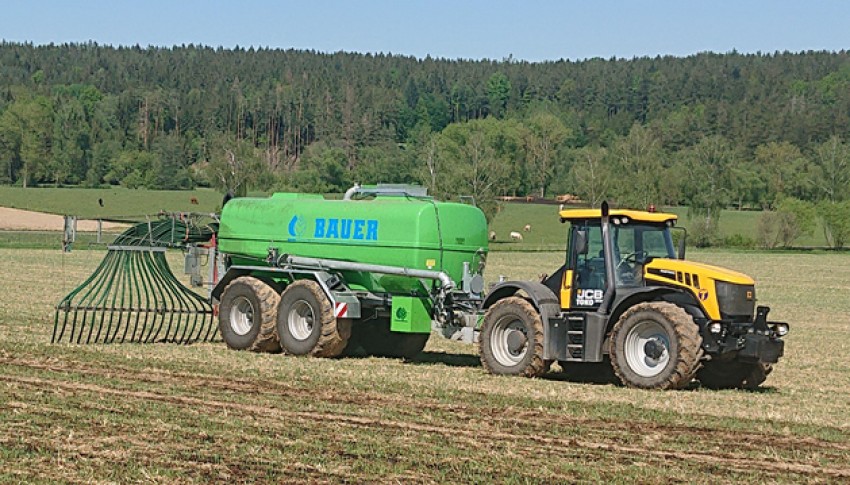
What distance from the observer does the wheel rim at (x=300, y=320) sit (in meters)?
19.5

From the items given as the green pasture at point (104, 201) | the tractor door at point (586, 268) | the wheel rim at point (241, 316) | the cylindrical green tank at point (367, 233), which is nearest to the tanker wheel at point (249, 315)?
the wheel rim at point (241, 316)

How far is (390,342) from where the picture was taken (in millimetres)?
20422

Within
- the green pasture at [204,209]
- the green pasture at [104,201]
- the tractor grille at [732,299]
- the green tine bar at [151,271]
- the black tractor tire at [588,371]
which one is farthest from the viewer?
the green pasture at [104,201]

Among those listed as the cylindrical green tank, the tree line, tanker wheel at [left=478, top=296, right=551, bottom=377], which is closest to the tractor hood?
tanker wheel at [left=478, top=296, right=551, bottom=377]

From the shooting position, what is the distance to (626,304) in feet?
52.8

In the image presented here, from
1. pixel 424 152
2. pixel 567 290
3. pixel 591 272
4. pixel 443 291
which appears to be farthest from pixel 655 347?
pixel 424 152

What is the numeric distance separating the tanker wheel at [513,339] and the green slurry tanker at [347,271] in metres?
0.80

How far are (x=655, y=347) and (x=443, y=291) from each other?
141 inches

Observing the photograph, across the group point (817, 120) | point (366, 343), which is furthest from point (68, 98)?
point (366, 343)

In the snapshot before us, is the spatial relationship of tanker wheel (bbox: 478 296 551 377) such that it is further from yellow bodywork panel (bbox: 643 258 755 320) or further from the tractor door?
yellow bodywork panel (bbox: 643 258 755 320)

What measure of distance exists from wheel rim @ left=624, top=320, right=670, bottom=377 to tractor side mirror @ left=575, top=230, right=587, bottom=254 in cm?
126

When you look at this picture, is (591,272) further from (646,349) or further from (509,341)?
(509,341)

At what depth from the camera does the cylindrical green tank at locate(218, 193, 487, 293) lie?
18.6 metres

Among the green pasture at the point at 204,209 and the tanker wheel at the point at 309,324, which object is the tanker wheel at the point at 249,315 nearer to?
the tanker wheel at the point at 309,324
